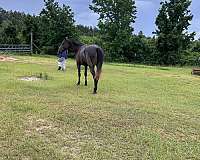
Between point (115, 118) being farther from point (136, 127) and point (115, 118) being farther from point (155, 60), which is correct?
point (155, 60)

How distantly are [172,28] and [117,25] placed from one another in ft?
23.4

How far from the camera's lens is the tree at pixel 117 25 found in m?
46.1

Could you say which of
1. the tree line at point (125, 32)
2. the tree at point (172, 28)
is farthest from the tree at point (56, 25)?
the tree at point (172, 28)

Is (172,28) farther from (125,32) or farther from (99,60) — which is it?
(99,60)

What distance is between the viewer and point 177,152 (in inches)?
275

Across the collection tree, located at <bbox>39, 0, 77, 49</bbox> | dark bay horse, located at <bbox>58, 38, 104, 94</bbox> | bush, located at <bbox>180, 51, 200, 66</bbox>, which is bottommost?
bush, located at <bbox>180, 51, 200, 66</bbox>

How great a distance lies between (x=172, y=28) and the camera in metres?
43.2

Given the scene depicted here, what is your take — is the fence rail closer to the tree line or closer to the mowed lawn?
the tree line

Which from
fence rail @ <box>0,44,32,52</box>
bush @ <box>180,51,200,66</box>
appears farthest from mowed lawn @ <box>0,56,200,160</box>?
bush @ <box>180,51,200,66</box>

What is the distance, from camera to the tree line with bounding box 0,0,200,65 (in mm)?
43312

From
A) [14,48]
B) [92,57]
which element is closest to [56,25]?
[14,48]

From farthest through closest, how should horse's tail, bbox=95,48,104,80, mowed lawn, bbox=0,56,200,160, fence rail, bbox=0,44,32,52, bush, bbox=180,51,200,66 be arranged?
bush, bbox=180,51,200,66, fence rail, bbox=0,44,32,52, horse's tail, bbox=95,48,104,80, mowed lawn, bbox=0,56,200,160

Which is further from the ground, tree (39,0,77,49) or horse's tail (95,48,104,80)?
tree (39,0,77,49)

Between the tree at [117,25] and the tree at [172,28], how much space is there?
4392 millimetres
